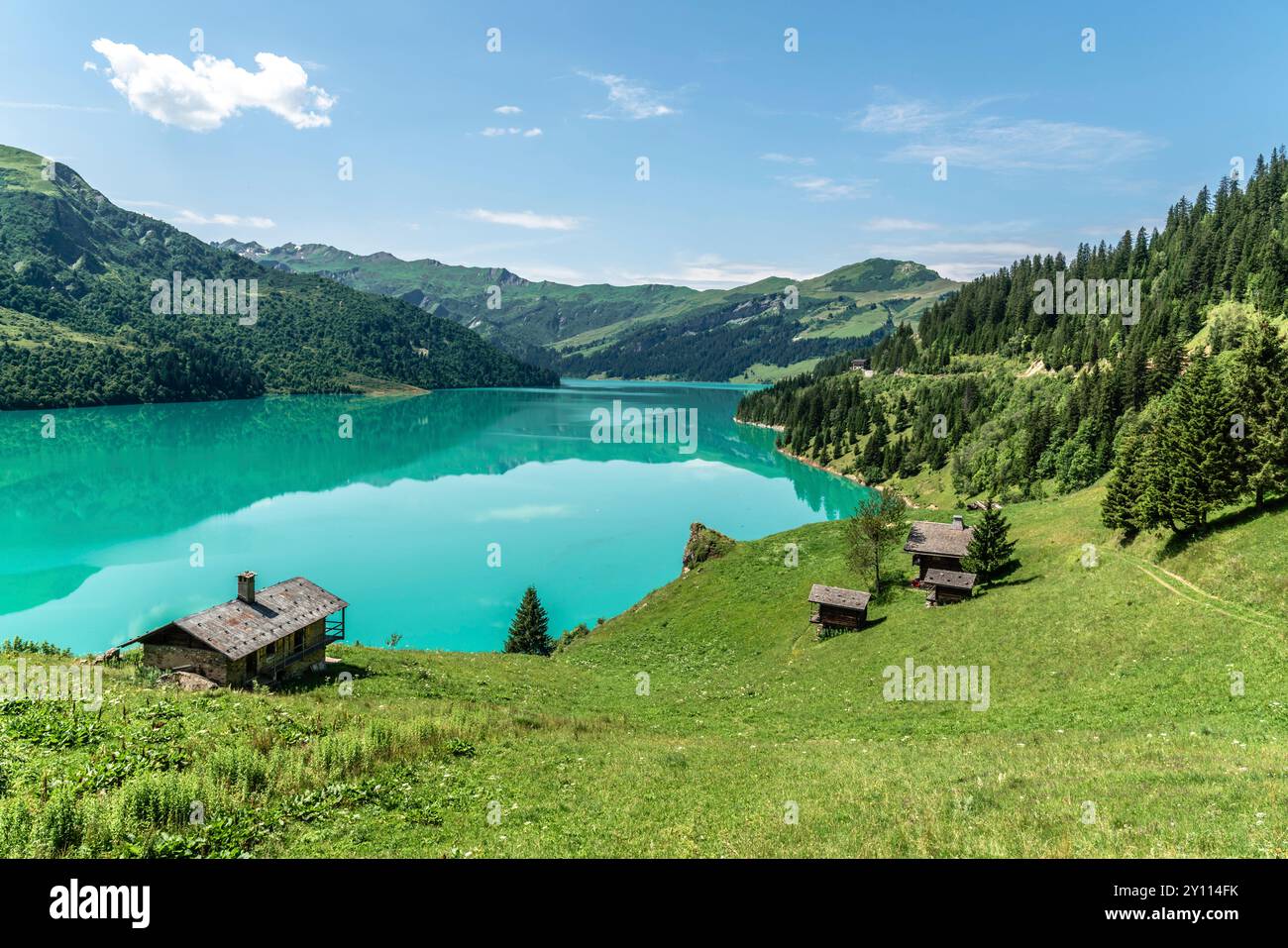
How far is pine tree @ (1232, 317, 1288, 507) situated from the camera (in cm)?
3728

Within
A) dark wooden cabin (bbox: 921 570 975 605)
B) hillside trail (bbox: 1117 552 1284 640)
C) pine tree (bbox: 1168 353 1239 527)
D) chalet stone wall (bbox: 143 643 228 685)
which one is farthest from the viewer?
dark wooden cabin (bbox: 921 570 975 605)

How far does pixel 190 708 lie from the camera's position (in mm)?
24391

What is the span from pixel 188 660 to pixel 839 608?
40483mm

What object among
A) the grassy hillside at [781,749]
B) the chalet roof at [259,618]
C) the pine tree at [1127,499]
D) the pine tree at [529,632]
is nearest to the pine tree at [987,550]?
the grassy hillside at [781,749]

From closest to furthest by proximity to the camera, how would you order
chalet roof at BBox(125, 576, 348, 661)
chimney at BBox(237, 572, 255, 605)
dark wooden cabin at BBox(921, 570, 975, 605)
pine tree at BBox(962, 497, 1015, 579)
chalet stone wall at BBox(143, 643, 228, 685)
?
1. chalet stone wall at BBox(143, 643, 228, 685)
2. chalet roof at BBox(125, 576, 348, 661)
3. chimney at BBox(237, 572, 255, 605)
4. dark wooden cabin at BBox(921, 570, 975, 605)
5. pine tree at BBox(962, 497, 1015, 579)

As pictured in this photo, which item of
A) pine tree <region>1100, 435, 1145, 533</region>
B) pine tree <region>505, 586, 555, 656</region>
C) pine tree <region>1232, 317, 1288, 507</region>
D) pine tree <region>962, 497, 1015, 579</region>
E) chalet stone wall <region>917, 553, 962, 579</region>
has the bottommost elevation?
pine tree <region>505, 586, 555, 656</region>

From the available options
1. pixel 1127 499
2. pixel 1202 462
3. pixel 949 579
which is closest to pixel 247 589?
pixel 949 579

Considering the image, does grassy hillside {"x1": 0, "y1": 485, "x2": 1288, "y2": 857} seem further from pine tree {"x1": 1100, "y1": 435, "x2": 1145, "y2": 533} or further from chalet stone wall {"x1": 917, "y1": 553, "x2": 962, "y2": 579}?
chalet stone wall {"x1": 917, "y1": 553, "x2": 962, "y2": 579}

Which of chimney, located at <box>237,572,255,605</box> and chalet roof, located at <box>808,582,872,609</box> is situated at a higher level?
chimney, located at <box>237,572,255,605</box>

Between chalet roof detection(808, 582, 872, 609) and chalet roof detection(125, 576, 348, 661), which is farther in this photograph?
chalet roof detection(808, 582, 872, 609)

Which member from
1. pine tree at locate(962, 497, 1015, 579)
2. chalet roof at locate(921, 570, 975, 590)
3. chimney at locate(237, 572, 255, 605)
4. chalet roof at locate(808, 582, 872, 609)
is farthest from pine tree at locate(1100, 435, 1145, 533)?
chimney at locate(237, 572, 255, 605)

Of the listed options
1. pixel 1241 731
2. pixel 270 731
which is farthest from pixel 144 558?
pixel 1241 731

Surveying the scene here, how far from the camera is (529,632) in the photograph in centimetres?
5959
